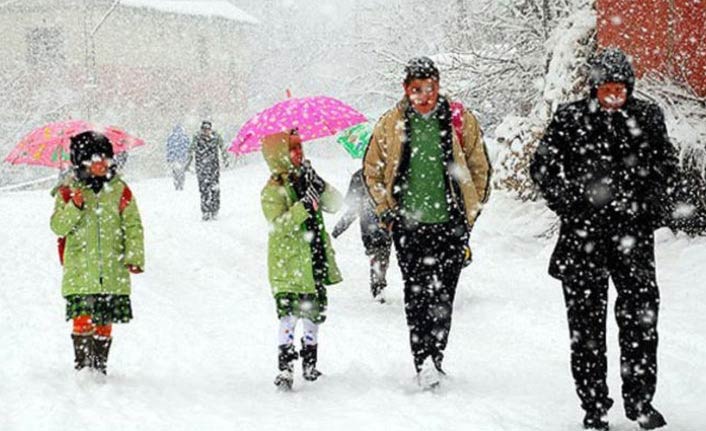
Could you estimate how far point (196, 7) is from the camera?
46938 millimetres

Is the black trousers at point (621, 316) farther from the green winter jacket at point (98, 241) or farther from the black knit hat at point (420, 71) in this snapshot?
the green winter jacket at point (98, 241)

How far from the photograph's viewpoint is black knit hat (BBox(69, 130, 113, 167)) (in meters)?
6.19

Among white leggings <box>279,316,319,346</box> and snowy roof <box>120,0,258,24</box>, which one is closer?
white leggings <box>279,316,319,346</box>

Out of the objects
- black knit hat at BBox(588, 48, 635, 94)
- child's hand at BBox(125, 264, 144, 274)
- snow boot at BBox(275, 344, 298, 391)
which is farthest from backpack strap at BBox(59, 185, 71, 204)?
black knit hat at BBox(588, 48, 635, 94)

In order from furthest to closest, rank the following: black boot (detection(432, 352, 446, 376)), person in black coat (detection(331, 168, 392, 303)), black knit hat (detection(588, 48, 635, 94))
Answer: person in black coat (detection(331, 168, 392, 303))
black boot (detection(432, 352, 446, 376))
black knit hat (detection(588, 48, 635, 94))

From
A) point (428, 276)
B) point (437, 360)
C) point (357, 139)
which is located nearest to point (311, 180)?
point (428, 276)

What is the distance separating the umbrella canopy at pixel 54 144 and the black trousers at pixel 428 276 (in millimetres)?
2291

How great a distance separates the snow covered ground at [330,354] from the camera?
17.5ft

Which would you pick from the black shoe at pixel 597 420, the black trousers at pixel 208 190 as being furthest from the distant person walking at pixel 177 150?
the black shoe at pixel 597 420

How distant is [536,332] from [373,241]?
2401 mm

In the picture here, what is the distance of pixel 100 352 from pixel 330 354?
1806mm

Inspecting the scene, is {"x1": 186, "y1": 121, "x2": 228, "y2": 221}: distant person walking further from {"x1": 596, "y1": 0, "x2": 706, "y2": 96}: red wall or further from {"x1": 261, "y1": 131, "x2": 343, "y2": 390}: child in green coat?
{"x1": 261, "y1": 131, "x2": 343, "y2": 390}: child in green coat

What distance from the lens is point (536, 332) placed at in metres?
7.68

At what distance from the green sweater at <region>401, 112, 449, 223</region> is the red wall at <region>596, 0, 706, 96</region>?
523 cm
